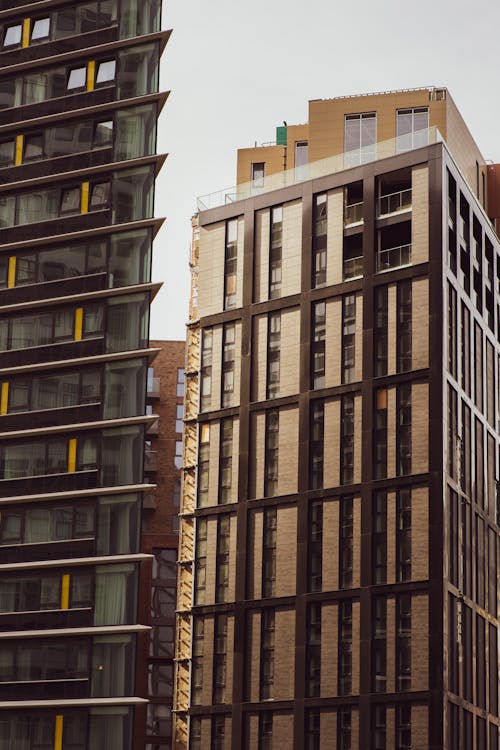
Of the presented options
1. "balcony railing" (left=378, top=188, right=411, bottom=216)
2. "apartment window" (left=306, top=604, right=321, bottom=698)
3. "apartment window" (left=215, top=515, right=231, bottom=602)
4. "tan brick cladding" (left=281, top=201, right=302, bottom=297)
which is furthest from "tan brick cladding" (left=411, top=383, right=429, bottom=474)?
"apartment window" (left=215, top=515, right=231, bottom=602)

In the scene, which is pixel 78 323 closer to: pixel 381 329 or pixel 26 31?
pixel 26 31

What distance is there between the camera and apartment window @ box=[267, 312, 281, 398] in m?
103

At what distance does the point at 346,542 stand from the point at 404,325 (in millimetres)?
14182

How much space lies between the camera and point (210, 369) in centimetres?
10738

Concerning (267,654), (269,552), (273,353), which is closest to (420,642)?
(267,654)

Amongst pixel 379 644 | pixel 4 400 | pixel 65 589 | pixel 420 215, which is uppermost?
pixel 420 215

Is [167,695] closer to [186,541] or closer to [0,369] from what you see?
[186,541]

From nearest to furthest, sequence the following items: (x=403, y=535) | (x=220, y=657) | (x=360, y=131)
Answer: (x=403, y=535), (x=220, y=657), (x=360, y=131)

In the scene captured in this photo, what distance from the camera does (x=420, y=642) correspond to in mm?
90625

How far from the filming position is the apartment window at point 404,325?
97062 mm

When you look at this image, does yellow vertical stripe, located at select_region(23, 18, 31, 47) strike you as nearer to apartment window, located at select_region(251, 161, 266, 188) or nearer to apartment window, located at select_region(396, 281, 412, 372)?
apartment window, located at select_region(251, 161, 266, 188)

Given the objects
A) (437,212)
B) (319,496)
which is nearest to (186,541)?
(319,496)

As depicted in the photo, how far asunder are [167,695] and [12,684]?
51.8 m

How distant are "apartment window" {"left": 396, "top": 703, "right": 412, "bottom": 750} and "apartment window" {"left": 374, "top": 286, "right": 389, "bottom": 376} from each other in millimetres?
20884
